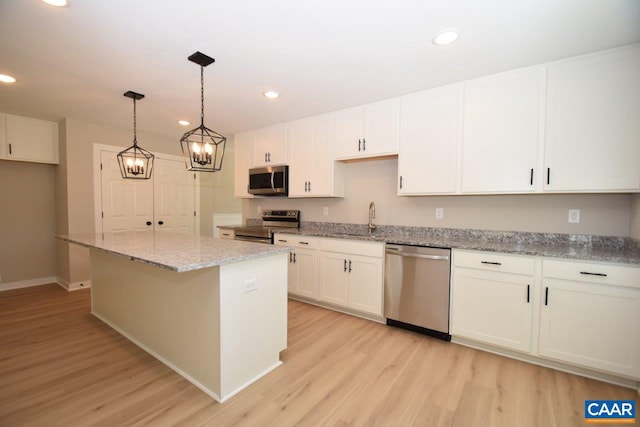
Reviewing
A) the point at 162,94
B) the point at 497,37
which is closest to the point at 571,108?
the point at 497,37

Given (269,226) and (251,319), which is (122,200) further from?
(251,319)

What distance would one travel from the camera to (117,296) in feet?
9.00

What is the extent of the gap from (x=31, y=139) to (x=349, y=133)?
14.7ft

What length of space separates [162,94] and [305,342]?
2922 mm

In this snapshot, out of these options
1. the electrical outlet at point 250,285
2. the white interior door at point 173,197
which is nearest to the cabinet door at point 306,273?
the electrical outlet at point 250,285

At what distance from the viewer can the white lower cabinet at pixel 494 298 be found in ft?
7.13

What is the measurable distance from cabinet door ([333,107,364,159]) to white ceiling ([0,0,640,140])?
223mm

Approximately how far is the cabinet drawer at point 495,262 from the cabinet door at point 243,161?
3.22 metres

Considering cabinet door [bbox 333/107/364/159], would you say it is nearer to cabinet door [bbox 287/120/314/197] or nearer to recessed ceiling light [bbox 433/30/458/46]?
cabinet door [bbox 287/120/314/197]

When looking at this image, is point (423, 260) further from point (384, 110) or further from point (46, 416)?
point (46, 416)

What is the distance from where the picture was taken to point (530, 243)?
2545 millimetres

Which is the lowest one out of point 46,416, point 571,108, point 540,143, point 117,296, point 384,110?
point 46,416

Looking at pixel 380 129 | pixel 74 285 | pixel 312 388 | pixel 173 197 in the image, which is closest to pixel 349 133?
pixel 380 129

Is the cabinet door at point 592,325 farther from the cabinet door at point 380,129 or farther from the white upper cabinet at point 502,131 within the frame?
the cabinet door at point 380,129
